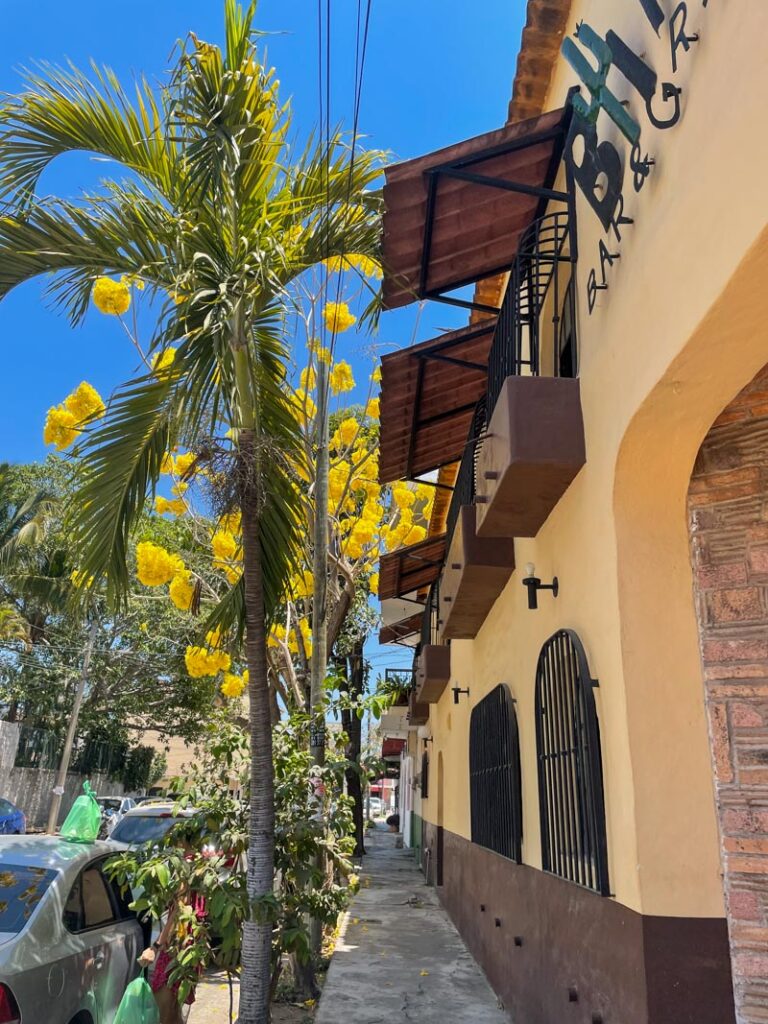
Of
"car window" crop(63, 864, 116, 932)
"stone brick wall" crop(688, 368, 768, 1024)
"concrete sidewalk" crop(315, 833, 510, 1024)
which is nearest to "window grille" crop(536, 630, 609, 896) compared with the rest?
"stone brick wall" crop(688, 368, 768, 1024)

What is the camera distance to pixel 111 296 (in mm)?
5492

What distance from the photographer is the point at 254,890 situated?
171 inches

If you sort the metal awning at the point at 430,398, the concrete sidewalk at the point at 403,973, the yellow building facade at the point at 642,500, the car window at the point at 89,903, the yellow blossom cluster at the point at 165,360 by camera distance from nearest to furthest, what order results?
the yellow building facade at the point at 642,500, the car window at the point at 89,903, the yellow blossom cluster at the point at 165,360, the concrete sidewalk at the point at 403,973, the metal awning at the point at 430,398

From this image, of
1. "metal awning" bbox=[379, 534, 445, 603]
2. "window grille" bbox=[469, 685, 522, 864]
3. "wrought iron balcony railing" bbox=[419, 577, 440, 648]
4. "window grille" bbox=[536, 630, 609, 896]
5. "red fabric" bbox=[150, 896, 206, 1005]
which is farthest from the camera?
"wrought iron balcony railing" bbox=[419, 577, 440, 648]

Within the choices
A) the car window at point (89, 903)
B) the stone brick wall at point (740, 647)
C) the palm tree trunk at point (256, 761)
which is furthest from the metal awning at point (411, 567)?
the stone brick wall at point (740, 647)

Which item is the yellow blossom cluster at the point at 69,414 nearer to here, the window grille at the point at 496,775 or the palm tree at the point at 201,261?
the palm tree at the point at 201,261

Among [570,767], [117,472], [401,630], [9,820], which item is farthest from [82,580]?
[9,820]

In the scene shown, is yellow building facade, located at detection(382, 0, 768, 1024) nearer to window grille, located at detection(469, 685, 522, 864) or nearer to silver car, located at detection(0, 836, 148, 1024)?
window grille, located at detection(469, 685, 522, 864)

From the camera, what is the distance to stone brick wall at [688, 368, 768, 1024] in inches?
106

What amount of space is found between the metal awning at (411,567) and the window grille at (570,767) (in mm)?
5304

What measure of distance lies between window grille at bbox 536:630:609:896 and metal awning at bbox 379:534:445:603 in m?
5.30

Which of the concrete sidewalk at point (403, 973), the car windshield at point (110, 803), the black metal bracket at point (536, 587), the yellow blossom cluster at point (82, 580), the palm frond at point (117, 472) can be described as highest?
the palm frond at point (117, 472)

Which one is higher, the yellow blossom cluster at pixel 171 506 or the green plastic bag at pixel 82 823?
the yellow blossom cluster at pixel 171 506

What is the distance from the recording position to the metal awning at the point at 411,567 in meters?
9.77
